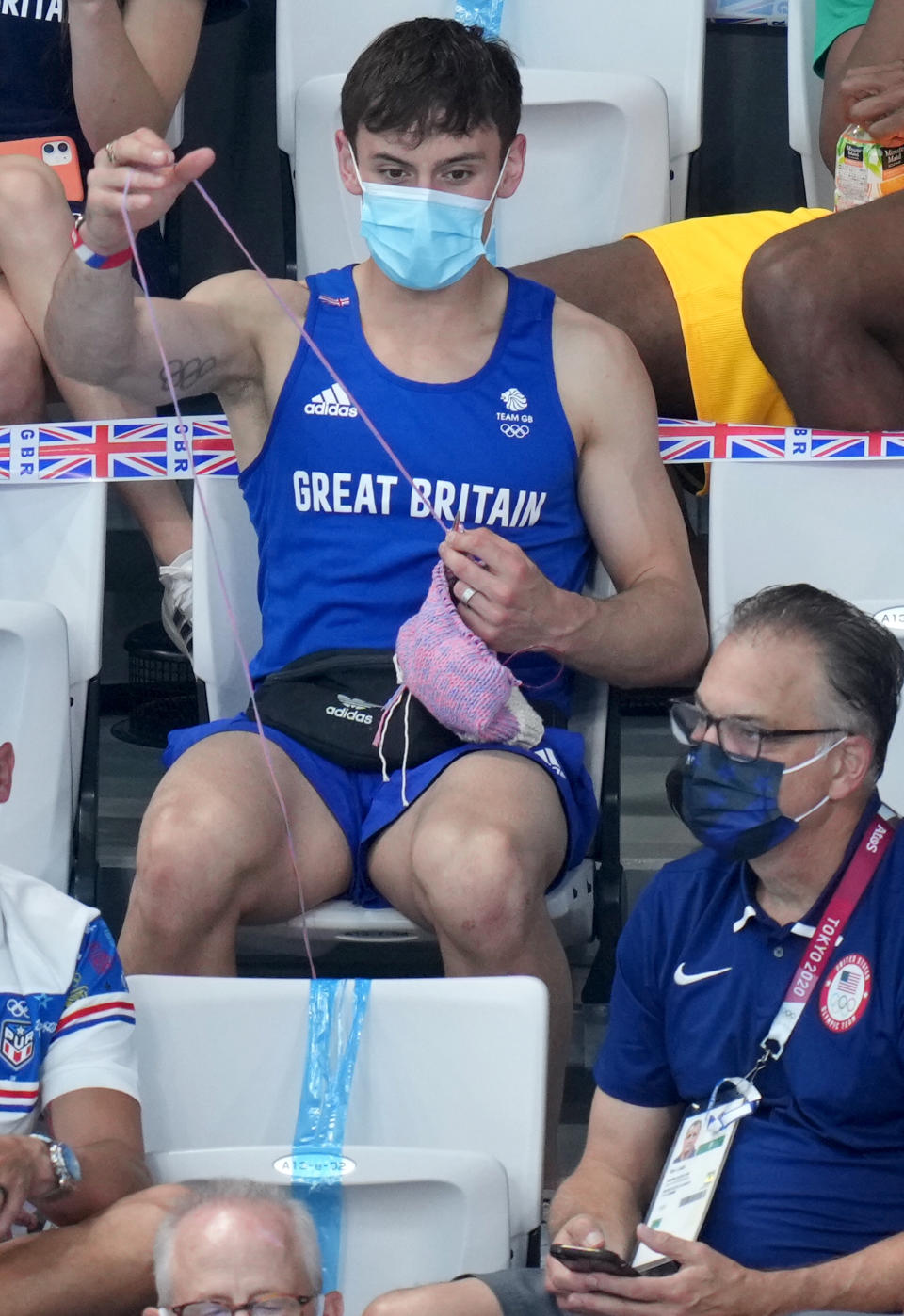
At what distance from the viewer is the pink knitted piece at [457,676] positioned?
7.93 feet

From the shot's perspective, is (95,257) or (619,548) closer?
(95,257)

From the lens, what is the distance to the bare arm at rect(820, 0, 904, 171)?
119 inches

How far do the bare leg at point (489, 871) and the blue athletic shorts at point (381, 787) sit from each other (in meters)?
0.02

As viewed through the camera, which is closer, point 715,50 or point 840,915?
point 840,915

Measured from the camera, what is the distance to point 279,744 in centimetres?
256

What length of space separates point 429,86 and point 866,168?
33.3 inches

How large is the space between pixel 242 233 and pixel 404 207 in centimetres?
152

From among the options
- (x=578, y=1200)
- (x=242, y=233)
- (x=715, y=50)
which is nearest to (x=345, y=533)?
(x=578, y=1200)

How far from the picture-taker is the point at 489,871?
7.68 ft

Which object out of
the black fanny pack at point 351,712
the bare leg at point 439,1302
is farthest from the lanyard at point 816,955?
the black fanny pack at point 351,712

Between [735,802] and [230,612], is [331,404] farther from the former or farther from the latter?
[735,802]

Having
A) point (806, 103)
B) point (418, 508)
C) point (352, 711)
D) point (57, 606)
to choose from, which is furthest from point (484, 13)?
point (352, 711)

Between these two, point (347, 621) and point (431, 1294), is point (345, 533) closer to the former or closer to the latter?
point (347, 621)

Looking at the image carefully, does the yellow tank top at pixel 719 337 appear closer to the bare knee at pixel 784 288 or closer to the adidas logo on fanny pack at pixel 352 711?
the bare knee at pixel 784 288
